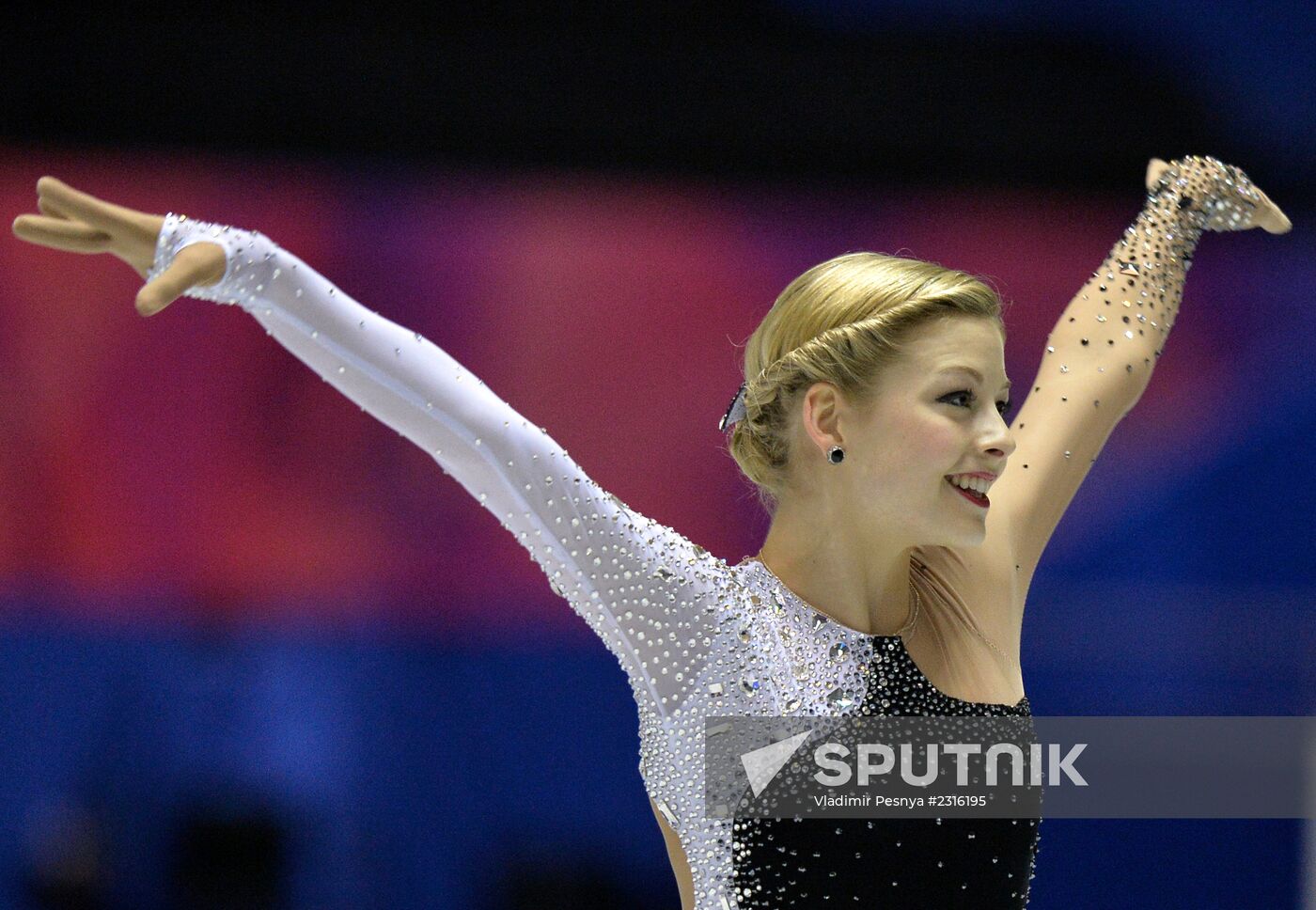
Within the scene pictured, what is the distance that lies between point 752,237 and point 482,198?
58 centimetres

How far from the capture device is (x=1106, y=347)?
1954 millimetres

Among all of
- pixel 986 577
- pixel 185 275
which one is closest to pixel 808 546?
pixel 986 577

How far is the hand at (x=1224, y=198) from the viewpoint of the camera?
2051mm

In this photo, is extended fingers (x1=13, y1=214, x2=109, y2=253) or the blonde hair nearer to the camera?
extended fingers (x1=13, y1=214, x2=109, y2=253)

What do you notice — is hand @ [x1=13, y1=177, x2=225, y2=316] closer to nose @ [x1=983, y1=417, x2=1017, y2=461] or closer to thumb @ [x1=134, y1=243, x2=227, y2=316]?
thumb @ [x1=134, y1=243, x2=227, y2=316]

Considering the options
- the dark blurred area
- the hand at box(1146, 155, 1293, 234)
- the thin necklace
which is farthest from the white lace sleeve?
the dark blurred area

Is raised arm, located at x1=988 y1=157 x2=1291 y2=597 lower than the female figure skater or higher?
higher

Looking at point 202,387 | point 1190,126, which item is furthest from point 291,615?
point 1190,126

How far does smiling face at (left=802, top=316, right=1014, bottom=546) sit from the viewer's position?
5.17 feet

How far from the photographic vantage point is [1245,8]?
3.05 m

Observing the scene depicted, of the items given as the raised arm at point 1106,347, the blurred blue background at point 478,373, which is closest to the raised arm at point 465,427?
the raised arm at point 1106,347

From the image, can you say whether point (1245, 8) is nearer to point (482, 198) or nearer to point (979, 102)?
point (979, 102)

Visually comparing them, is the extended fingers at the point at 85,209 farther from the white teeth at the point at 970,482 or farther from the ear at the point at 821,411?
the white teeth at the point at 970,482

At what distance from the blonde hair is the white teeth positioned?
137mm
